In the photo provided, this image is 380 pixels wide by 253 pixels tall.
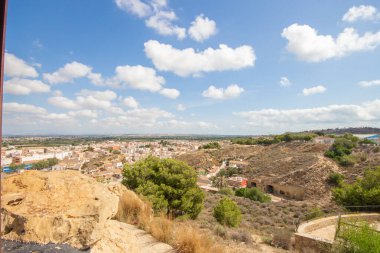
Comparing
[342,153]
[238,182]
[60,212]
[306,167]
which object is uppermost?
[60,212]

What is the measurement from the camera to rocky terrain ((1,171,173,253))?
2725 millimetres

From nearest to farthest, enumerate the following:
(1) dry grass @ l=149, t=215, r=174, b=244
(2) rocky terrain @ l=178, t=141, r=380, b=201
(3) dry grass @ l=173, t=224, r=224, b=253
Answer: (3) dry grass @ l=173, t=224, r=224, b=253 < (1) dry grass @ l=149, t=215, r=174, b=244 < (2) rocky terrain @ l=178, t=141, r=380, b=201

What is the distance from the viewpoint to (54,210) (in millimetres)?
2920

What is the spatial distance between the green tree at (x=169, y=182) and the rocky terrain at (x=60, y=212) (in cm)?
649

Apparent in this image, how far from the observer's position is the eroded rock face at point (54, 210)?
2719 mm

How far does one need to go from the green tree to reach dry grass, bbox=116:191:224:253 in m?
4.38

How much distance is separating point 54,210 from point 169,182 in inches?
318

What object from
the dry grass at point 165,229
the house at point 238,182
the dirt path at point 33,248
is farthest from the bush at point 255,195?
the dirt path at point 33,248

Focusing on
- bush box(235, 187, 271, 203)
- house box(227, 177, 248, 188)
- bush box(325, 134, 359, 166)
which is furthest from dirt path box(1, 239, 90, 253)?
bush box(325, 134, 359, 166)

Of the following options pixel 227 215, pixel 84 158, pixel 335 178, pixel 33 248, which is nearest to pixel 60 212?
pixel 33 248

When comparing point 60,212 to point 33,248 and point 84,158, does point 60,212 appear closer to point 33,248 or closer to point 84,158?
point 33,248

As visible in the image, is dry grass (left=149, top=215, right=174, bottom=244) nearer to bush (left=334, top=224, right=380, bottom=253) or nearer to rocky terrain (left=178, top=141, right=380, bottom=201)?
bush (left=334, top=224, right=380, bottom=253)

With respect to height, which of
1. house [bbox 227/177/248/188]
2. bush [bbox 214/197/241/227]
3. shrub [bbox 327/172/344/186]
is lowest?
house [bbox 227/177/248/188]

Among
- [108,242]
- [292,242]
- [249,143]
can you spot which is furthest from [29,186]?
[249,143]
